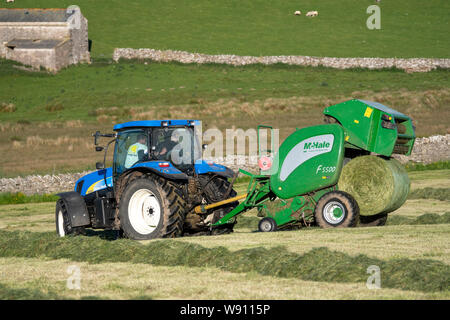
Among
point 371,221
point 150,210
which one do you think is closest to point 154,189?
point 150,210

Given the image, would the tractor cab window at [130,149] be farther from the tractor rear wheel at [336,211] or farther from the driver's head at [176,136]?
the tractor rear wheel at [336,211]

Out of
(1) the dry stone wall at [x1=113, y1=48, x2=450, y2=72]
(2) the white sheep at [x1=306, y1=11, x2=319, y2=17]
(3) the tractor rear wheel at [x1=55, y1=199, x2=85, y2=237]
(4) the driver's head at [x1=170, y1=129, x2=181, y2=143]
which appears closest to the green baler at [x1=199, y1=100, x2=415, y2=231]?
(4) the driver's head at [x1=170, y1=129, x2=181, y2=143]

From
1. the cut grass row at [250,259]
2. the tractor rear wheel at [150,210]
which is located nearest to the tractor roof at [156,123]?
the tractor rear wheel at [150,210]

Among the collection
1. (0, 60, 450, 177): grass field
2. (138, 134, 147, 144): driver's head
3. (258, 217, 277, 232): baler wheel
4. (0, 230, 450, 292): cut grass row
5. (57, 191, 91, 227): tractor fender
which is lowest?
(0, 230, 450, 292): cut grass row

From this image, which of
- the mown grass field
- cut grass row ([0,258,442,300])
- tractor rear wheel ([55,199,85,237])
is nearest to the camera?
cut grass row ([0,258,442,300])

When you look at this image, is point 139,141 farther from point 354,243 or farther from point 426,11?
point 426,11

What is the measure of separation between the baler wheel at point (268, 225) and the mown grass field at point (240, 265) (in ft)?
2.12

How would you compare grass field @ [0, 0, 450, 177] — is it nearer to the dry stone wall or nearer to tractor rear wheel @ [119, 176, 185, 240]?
the dry stone wall

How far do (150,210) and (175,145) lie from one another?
1.51 metres

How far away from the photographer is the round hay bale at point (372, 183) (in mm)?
13289

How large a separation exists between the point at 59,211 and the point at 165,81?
44447 mm

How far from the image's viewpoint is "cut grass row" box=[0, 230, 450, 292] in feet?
29.2

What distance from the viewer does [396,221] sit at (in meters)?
15.1

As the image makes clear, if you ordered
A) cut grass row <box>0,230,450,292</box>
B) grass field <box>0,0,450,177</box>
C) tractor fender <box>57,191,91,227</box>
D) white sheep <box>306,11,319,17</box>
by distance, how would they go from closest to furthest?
1. cut grass row <box>0,230,450,292</box>
2. tractor fender <box>57,191,91,227</box>
3. grass field <box>0,0,450,177</box>
4. white sheep <box>306,11,319,17</box>
